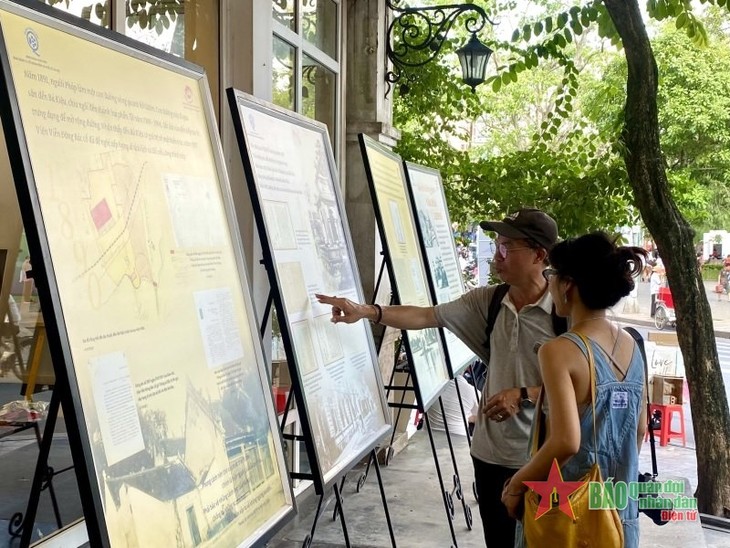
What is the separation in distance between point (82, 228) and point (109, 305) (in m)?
0.15

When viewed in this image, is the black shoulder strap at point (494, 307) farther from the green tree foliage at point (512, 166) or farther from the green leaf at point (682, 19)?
the green tree foliage at point (512, 166)

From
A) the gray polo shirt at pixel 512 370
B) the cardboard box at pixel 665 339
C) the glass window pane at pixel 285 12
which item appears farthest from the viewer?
the cardboard box at pixel 665 339

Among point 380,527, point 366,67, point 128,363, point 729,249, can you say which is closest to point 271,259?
point 128,363

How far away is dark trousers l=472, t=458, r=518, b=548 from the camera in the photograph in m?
2.68

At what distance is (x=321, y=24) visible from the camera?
16.4 feet

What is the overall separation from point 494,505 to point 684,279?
267 cm

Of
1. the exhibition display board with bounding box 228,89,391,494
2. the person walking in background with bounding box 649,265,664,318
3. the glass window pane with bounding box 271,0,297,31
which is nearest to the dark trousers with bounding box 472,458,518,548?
the exhibition display board with bounding box 228,89,391,494

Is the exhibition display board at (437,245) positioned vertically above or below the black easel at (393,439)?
above

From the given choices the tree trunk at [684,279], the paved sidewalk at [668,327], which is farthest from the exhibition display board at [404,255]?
the paved sidewalk at [668,327]

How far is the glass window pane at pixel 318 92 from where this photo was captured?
4.67 meters

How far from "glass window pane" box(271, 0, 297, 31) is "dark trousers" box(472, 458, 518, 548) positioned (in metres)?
2.53

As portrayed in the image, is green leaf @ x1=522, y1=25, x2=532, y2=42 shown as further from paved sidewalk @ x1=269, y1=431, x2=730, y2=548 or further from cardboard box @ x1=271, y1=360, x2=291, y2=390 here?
paved sidewalk @ x1=269, y1=431, x2=730, y2=548

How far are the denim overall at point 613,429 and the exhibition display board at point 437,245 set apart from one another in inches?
75.9

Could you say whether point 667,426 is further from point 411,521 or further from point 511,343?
point 511,343
